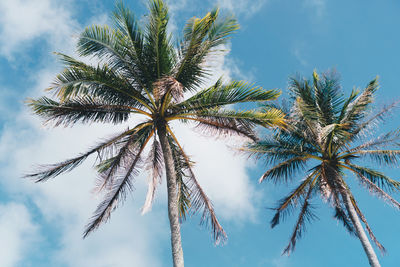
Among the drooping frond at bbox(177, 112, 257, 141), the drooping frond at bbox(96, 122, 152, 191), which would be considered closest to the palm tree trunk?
the drooping frond at bbox(177, 112, 257, 141)

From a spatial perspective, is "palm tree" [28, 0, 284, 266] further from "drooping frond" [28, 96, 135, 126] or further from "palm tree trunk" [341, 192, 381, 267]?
"palm tree trunk" [341, 192, 381, 267]

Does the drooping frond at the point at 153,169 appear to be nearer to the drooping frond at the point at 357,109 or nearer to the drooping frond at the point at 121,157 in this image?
the drooping frond at the point at 121,157

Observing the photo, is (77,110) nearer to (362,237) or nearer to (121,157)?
(121,157)

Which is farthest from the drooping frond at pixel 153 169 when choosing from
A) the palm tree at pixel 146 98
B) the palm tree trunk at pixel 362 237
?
the palm tree trunk at pixel 362 237

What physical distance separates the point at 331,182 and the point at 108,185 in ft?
27.6

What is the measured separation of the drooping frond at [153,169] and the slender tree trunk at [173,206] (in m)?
0.52

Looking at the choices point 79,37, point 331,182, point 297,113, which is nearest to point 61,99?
point 79,37

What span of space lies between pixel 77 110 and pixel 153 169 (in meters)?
2.88

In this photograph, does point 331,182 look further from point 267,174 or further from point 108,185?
point 108,185

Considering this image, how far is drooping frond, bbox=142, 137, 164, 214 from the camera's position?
1033 cm

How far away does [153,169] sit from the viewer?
11.4 meters

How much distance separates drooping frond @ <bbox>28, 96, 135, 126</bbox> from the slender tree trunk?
153cm

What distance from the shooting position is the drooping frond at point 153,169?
10.3 metres

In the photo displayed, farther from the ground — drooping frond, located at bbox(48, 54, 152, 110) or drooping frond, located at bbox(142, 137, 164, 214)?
drooping frond, located at bbox(48, 54, 152, 110)
